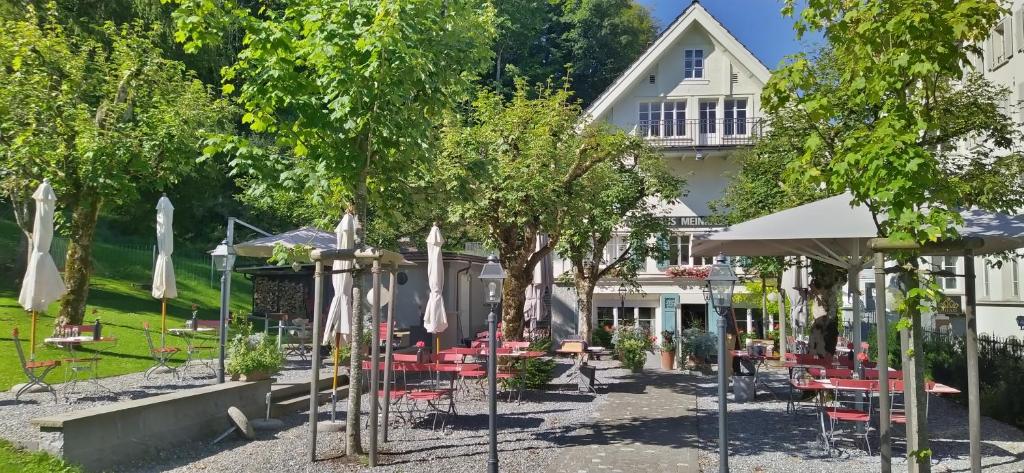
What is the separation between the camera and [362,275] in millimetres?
8898

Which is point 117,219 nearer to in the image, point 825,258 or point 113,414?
point 113,414

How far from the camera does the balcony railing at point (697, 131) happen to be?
30.4m

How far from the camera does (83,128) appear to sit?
15070 millimetres

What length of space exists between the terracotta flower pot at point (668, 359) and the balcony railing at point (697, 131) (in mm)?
12474

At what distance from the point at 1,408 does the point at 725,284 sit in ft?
30.4

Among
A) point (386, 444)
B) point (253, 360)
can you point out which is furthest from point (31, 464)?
point (253, 360)

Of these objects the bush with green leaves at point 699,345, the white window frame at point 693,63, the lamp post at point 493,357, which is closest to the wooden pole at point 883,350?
the lamp post at point 493,357

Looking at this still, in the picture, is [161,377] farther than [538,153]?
No

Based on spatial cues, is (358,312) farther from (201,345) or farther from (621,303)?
(621,303)

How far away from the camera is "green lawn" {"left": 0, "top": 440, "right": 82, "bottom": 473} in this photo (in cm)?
705

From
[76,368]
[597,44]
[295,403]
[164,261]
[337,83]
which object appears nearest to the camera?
[337,83]

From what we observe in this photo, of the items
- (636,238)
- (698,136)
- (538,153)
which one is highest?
(698,136)

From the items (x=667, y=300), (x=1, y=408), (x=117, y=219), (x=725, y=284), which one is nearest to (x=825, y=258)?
(x=725, y=284)

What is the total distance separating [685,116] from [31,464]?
1084 inches
